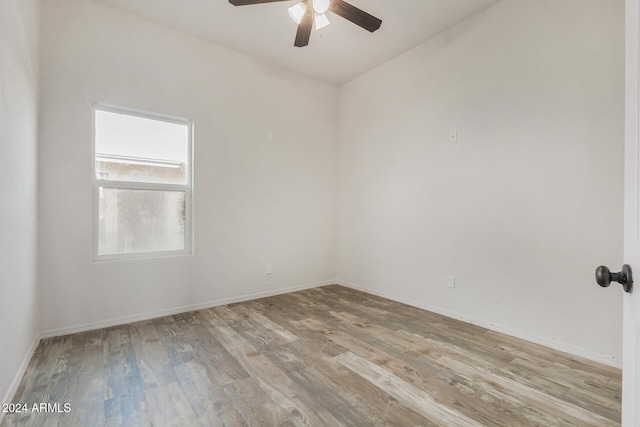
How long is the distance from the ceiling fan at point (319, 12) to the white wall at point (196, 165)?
1.26 metres

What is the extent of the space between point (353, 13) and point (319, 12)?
0.29 m

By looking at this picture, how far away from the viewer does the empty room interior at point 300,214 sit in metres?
1.76

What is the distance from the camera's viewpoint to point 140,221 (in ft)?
9.71

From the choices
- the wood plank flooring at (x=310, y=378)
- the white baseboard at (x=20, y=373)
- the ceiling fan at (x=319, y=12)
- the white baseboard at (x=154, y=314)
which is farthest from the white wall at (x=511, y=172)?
the white baseboard at (x=20, y=373)

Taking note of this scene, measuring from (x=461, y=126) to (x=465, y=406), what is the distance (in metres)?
2.38

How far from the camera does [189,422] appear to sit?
151 centimetres

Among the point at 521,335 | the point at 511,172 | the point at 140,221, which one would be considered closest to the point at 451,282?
the point at 521,335

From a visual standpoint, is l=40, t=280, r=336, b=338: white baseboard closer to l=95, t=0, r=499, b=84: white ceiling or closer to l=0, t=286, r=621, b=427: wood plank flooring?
l=0, t=286, r=621, b=427: wood plank flooring

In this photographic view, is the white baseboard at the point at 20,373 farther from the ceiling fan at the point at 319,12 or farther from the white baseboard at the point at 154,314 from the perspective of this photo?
the ceiling fan at the point at 319,12

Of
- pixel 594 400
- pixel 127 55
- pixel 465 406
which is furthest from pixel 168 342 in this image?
pixel 594 400

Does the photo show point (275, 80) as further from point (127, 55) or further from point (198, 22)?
point (127, 55)

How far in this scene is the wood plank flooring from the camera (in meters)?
1.56

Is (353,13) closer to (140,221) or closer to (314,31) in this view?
(314,31)

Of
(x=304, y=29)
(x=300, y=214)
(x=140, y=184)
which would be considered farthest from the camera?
(x=300, y=214)
